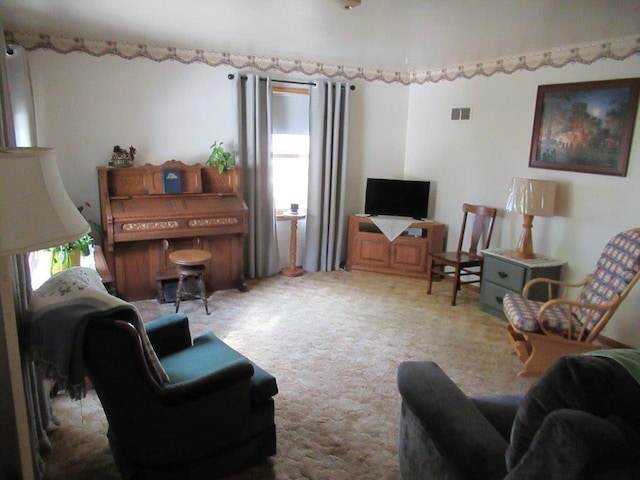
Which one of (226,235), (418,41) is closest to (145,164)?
(226,235)

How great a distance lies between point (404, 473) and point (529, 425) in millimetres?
909

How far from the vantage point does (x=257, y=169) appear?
15.5 ft

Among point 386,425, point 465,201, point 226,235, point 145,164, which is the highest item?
point 145,164

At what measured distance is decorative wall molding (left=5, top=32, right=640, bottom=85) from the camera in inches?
142

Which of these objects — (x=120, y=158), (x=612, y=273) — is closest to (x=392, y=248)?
(x=612, y=273)

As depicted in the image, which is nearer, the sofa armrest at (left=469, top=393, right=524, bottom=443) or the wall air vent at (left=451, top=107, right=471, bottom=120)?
the sofa armrest at (left=469, top=393, right=524, bottom=443)

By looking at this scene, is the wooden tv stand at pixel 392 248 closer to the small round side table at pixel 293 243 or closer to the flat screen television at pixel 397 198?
the flat screen television at pixel 397 198

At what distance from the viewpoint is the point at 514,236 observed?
14.4 ft

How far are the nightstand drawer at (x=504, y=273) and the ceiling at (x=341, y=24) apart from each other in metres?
1.82

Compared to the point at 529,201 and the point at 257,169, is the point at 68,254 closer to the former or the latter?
the point at 257,169

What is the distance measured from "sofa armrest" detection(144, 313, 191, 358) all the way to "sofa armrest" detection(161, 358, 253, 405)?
1.83ft

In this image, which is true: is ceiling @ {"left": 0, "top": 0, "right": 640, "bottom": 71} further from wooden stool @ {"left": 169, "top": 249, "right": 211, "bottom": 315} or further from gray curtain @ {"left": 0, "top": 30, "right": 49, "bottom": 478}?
wooden stool @ {"left": 169, "top": 249, "right": 211, "bottom": 315}

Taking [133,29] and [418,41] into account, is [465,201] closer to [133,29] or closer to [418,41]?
[418,41]

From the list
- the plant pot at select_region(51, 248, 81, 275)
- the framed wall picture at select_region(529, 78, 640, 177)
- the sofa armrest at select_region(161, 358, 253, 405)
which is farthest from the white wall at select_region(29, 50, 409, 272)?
the sofa armrest at select_region(161, 358, 253, 405)
